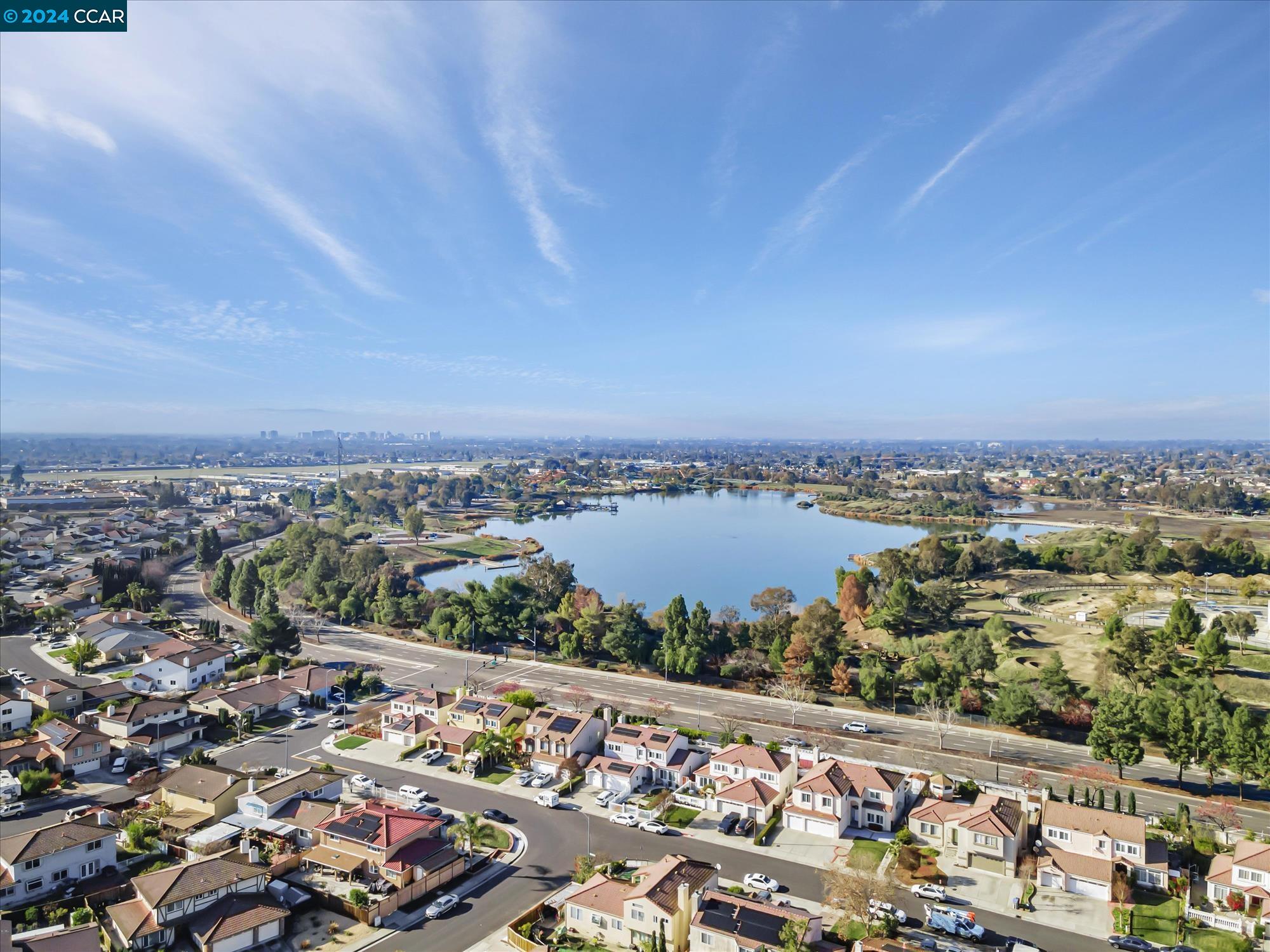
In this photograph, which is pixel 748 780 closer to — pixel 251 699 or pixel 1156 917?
pixel 1156 917

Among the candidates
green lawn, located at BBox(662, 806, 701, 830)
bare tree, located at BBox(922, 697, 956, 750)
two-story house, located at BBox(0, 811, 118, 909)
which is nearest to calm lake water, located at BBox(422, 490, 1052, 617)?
bare tree, located at BBox(922, 697, 956, 750)

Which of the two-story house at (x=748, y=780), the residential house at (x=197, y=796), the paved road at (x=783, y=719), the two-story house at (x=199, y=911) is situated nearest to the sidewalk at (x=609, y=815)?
the two-story house at (x=748, y=780)

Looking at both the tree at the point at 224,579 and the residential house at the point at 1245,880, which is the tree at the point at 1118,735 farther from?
the tree at the point at 224,579

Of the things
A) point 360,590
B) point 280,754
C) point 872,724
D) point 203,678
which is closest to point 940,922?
point 872,724

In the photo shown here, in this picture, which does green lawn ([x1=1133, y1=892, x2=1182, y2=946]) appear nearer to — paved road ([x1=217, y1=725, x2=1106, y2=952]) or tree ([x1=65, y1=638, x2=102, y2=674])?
paved road ([x1=217, y1=725, x2=1106, y2=952])

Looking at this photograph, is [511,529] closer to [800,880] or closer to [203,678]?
[203,678]
